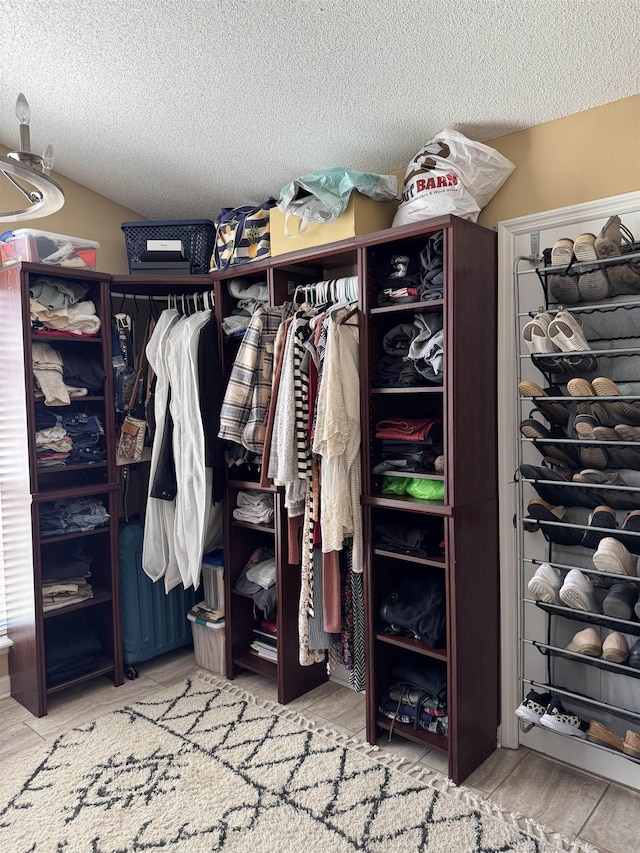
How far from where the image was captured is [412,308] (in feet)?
7.39

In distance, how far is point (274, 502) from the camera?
2.83 metres

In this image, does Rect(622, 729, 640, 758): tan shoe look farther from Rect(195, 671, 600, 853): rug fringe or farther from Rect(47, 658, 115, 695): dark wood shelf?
Rect(47, 658, 115, 695): dark wood shelf

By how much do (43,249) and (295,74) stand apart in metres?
1.36

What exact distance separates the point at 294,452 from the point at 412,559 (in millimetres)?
621

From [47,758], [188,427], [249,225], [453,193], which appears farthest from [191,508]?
[453,193]

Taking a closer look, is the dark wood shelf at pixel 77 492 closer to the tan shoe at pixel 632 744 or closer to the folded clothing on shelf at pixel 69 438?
the folded clothing on shelf at pixel 69 438

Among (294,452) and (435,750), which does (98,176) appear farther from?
(435,750)

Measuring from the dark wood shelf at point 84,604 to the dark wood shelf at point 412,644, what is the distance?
4.55ft

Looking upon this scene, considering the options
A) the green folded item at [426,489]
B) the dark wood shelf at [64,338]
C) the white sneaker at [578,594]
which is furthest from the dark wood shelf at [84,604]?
the white sneaker at [578,594]

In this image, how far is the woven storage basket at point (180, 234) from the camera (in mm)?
3100

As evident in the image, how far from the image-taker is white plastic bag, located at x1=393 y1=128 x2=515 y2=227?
2.27 metres

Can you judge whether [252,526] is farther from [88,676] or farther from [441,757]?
[441,757]

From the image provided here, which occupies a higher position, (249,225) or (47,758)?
(249,225)

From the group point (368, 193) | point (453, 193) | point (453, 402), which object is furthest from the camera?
point (368, 193)
